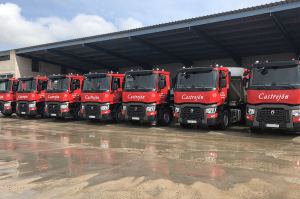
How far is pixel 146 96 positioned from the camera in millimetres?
14969

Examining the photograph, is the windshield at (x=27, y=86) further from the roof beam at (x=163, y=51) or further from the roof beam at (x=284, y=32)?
A: the roof beam at (x=284, y=32)

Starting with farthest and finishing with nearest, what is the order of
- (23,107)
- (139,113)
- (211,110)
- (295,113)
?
(23,107), (139,113), (211,110), (295,113)

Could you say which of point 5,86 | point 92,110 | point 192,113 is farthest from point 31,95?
point 192,113

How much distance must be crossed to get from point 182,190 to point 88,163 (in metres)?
2.82

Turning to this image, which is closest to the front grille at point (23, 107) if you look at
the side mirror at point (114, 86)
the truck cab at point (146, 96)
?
the side mirror at point (114, 86)

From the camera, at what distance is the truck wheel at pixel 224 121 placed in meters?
13.7

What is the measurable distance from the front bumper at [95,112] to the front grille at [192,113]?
13.7 ft

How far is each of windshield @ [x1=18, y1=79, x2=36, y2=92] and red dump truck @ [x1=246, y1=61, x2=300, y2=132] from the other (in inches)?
496

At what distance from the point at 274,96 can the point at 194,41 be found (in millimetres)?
10648

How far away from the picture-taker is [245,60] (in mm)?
23422

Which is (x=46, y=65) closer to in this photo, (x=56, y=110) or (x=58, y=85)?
(x=58, y=85)

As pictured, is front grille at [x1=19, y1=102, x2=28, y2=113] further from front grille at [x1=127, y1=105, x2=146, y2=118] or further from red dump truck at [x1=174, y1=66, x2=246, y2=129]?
red dump truck at [x1=174, y1=66, x2=246, y2=129]

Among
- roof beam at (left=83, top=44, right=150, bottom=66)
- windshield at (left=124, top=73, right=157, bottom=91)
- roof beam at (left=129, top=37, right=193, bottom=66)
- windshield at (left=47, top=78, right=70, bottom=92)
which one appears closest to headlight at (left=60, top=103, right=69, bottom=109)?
windshield at (left=47, top=78, right=70, bottom=92)

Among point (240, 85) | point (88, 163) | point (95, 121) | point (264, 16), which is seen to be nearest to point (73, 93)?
point (95, 121)
